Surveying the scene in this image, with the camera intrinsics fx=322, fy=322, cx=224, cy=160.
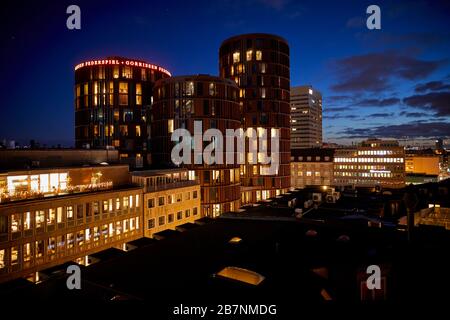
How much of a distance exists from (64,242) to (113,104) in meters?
64.1

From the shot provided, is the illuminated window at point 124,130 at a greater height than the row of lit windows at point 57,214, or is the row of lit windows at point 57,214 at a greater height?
the illuminated window at point 124,130

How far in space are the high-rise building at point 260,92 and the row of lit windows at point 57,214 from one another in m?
52.9

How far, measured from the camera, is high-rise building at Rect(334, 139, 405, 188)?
431 ft

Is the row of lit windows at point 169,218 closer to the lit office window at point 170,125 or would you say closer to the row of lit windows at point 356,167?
the lit office window at point 170,125

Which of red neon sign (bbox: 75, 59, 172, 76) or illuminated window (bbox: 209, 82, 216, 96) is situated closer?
illuminated window (bbox: 209, 82, 216, 96)

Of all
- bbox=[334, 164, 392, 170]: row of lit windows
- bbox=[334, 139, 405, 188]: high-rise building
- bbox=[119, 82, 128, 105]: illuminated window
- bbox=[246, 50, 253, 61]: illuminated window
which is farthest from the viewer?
bbox=[334, 164, 392, 170]: row of lit windows

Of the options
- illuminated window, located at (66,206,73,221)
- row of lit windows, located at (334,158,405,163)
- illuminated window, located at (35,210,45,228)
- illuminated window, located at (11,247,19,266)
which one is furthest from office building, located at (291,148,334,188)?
illuminated window, located at (11,247,19,266)

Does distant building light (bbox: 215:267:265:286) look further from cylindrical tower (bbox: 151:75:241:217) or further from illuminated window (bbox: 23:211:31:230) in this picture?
cylindrical tower (bbox: 151:75:241:217)

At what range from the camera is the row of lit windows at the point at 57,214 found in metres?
33.7

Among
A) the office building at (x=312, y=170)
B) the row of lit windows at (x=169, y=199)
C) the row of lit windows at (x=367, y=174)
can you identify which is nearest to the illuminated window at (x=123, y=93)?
the row of lit windows at (x=169, y=199)

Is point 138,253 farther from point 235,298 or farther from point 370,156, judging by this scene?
point 370,156

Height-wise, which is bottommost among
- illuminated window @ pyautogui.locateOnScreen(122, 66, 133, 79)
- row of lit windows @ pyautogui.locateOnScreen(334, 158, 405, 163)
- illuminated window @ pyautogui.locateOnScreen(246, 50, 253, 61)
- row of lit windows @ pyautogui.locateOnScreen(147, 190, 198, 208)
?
row of lit windows @ pyautogui.locateOnScreen(147, 190, 198, 208)

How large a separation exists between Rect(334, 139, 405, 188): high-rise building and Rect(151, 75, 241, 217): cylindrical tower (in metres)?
79.2
